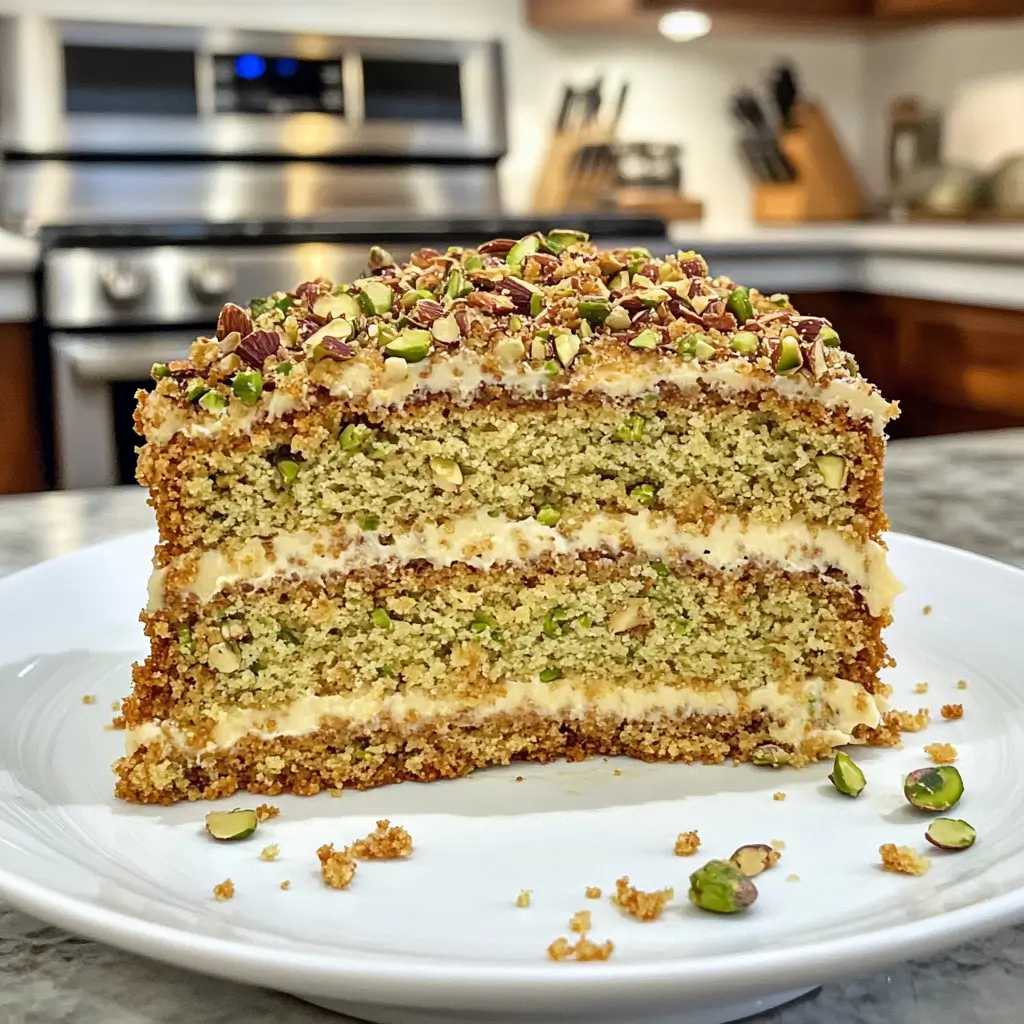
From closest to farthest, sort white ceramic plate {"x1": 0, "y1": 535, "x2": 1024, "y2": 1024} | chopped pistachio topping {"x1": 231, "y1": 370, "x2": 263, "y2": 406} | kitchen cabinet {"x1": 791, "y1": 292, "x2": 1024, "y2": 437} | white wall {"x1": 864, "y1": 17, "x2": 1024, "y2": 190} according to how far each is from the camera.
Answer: white ceramic plate {"x1": 0, "y1": 535, "x2": 1024, "y2": 1024} < chopped pistachio topping {"x1": 231, "y1": 370, "x2": 263, "y2": 406} < kitchen cabinet {"x1": 791, "y1": 292, "x2": 1024, "y2": 437} < white wall {"x1": 864, "y1": 17, "x2": 1024, "y2": 190}

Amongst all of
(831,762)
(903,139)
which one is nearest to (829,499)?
(831,762)

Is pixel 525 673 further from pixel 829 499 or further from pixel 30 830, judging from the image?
pixel 30 830

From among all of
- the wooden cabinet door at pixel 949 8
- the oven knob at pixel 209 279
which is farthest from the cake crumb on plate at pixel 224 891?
the wooden cabinet door at pixel 949 8

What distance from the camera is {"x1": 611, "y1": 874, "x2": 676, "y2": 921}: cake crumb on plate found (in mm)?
1060

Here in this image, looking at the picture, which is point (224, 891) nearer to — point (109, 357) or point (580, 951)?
point (580, 951)

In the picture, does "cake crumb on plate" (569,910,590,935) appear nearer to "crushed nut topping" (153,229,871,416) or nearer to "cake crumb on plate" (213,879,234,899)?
"cake crumb on plate" (213,879,234,899)

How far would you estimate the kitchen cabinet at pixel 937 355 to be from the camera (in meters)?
3.90

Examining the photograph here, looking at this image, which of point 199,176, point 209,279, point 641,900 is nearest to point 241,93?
point 199,176

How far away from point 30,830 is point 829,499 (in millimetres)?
982

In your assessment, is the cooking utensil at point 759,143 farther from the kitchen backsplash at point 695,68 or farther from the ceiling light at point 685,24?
the ceiling light at point 685,24

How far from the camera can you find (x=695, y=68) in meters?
5.29

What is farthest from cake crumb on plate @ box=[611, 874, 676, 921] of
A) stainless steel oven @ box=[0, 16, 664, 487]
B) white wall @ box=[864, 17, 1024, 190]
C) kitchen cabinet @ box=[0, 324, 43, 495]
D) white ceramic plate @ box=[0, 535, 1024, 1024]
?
white wall @ box=[864, 17, 1024, 190]

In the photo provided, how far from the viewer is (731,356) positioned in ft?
4.80

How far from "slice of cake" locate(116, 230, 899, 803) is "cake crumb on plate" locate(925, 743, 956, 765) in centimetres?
9
